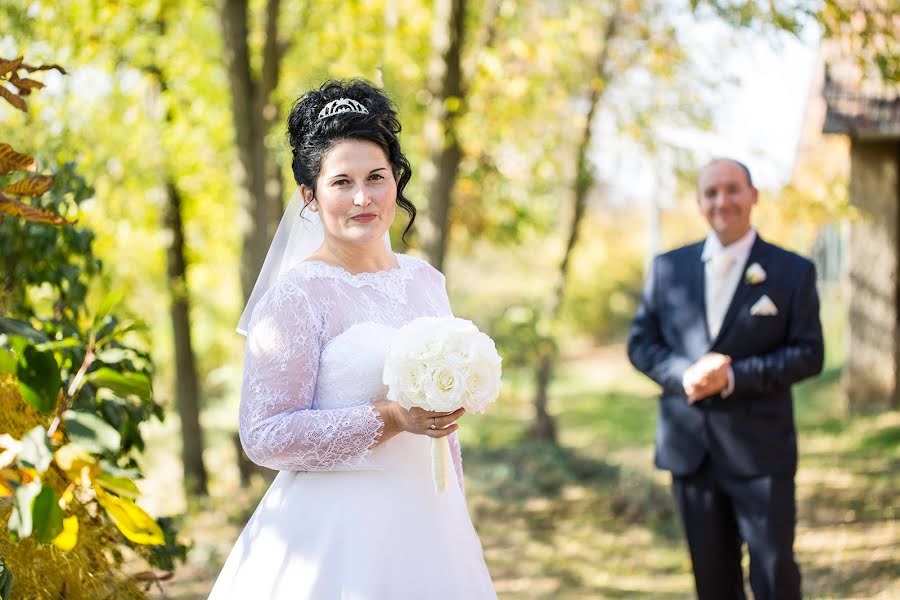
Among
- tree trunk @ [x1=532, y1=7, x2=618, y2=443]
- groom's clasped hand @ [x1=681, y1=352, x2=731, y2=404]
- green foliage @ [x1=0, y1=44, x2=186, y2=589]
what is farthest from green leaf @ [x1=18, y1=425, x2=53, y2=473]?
tree trunk @ [x1=532, y1=7, x2=618, y2=443]

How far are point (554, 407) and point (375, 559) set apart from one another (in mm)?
12067

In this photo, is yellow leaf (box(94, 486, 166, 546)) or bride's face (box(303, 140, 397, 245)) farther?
bride's face (box(303, 140, 397, 245))

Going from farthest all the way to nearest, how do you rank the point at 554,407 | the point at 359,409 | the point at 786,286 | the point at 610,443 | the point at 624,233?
the point at 624,233 → the point at 554,407 → the point at 610,443 → the point at 786,286 → the point at 359,409

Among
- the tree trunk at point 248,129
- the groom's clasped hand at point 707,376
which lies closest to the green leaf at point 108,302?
the groom's clasped hand at point 707,376

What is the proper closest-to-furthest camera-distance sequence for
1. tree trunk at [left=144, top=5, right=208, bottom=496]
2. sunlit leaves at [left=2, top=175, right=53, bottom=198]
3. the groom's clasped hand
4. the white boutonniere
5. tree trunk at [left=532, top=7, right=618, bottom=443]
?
sunlit leaves at [left=2, top=175, right=53, bottom=198]
the groom's clasped hand
the white boutonniere
tree trunk at [left=532, top=7, right=618, bottom=443]
tree trunk at [left=144, top=5, right=208, bottom=496]

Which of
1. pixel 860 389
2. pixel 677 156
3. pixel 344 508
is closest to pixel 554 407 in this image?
pixel 860 389

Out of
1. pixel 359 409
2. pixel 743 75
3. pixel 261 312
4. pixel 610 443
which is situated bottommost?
pixel 610 443

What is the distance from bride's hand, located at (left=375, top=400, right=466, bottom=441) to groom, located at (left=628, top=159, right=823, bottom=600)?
1.68 metres

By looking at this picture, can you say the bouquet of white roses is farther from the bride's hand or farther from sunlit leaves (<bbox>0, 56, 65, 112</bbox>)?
sunlit leaves (<bbox>0, 56, 65, 112</bbox>)

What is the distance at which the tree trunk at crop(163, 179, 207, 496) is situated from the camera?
10109 millimetres

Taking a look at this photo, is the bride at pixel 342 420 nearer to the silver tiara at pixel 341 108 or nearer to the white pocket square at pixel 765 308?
the silver tiara at pixel 341 108

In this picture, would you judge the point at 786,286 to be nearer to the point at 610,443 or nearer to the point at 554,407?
the point at 610,443

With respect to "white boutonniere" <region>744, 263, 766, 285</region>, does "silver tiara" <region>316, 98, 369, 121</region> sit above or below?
above

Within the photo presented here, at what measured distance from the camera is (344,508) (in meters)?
2.49
